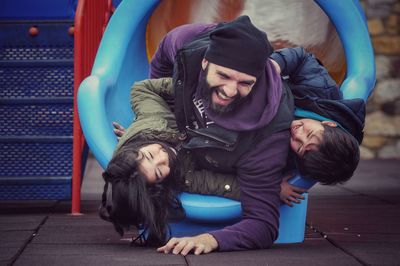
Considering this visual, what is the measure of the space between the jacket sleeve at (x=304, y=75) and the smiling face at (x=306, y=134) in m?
0.28

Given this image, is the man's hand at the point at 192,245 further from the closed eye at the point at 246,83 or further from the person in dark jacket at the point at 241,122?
the closed eye at the point at 246,83

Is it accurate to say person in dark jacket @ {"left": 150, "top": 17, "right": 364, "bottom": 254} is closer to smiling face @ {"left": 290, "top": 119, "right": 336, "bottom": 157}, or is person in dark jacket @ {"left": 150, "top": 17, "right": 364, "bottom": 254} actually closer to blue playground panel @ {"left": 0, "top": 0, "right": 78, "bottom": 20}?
smiling face @ {"left": 290, "top": 119, "right": 336, "bottom": 157}

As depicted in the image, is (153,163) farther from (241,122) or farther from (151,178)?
(241,122)

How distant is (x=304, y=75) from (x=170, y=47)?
2.00ft

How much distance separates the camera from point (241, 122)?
2865 mm

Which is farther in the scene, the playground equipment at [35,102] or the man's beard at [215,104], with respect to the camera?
the playground equipment at [35,102]

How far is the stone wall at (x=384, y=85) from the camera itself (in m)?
6.82

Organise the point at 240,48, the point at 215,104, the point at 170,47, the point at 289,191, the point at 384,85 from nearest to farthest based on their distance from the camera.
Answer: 1. the point at 240,48
2. the point at 215,104
3. the point at 289,191
4. the point at 170,47
5. the point at 384,85

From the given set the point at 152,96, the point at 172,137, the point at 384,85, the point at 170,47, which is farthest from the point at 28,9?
the point at 384,85

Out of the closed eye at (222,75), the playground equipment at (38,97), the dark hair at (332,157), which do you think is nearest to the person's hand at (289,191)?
the dark hair at (332,157)

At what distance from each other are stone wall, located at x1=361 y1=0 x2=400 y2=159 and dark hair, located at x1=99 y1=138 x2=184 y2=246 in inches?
168

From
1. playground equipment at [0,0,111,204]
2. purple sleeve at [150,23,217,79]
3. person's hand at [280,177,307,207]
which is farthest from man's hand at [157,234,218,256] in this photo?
playground equipment at [0,0,111,204]

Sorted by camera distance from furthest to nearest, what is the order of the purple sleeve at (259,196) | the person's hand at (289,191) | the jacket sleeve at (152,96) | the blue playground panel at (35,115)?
1. the blue playground panel at (35,115)
2. the jacket sleeve at (152,96)
3. the person's hand at (289,191)
4. the purple sleeve at (259,196)

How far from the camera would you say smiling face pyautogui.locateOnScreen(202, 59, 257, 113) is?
284cm
